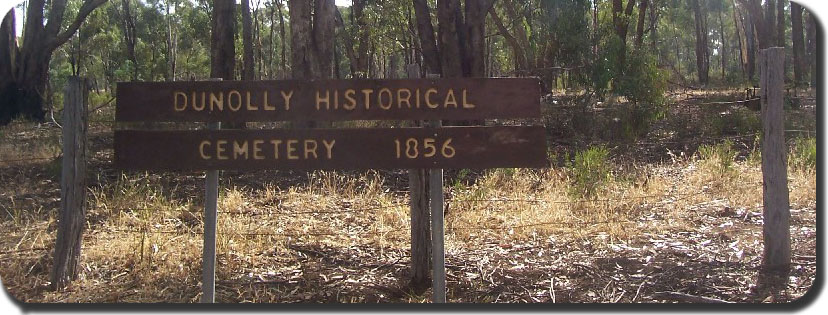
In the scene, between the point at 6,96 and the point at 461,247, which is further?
the point at 6,96

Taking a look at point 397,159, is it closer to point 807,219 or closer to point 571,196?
point 571,196

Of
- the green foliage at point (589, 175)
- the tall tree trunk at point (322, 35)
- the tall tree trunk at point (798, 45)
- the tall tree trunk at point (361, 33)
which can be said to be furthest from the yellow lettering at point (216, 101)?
the tall tree trunk at point (798, 45)

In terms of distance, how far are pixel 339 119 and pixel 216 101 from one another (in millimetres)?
755

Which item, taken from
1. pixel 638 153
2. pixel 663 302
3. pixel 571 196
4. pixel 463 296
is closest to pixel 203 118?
pixel 463 296

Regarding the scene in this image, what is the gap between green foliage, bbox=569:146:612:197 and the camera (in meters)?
7.94

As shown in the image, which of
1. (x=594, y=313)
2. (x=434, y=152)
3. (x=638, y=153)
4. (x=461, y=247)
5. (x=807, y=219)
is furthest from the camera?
(x=638, y=153)

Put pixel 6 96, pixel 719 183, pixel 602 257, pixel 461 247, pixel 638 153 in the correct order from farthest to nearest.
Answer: pixel 6 96 < pixel 638 153 < pixel 719 183 < pixel 461 247 < pixel 602 257

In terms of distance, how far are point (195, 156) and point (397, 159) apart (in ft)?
3.98

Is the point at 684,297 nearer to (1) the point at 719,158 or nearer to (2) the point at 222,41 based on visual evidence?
(1) the point at 719,158

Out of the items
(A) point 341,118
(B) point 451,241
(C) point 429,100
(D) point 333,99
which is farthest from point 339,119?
(B) point 451,241

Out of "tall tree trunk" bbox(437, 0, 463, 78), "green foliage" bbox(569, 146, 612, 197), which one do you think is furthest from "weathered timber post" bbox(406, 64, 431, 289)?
"tall tree trunk" bbox(437, 0, 463, 78)

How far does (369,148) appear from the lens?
4.25 metres

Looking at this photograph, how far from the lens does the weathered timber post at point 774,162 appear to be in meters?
5.19

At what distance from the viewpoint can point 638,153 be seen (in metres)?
12.0
